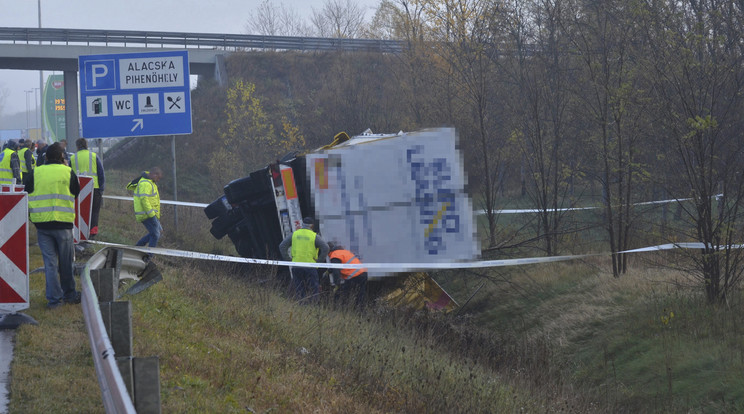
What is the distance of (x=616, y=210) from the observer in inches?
528

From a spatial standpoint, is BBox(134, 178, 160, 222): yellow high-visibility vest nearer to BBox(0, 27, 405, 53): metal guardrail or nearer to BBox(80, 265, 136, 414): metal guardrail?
BBox(80, 265, 136, 414): metal guardrail

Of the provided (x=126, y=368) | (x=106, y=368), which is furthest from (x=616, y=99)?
(x=106, y=368)

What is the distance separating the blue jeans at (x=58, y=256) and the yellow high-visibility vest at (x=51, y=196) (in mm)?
165

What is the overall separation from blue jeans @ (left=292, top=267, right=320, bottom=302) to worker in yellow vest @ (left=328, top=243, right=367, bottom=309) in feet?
0.98

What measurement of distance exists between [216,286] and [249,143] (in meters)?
25.6

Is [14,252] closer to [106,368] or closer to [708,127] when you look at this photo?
[106,368]

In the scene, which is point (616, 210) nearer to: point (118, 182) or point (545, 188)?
point (545, 188)

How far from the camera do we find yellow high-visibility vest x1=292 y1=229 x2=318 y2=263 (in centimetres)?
1120

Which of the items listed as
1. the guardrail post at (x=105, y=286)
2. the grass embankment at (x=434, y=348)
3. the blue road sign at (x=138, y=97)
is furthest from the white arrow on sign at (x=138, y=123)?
the guardrail post at (x=105, y=286)

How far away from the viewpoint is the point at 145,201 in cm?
1291

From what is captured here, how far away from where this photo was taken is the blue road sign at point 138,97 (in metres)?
17.3

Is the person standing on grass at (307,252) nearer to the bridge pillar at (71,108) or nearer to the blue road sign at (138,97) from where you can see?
the blue road sign at (138,97)

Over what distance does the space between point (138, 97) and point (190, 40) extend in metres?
30.5

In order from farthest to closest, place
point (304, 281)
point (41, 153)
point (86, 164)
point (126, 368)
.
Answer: point (41, 153) < point (86, 164) < point (304, 281) < point (126, 368)
